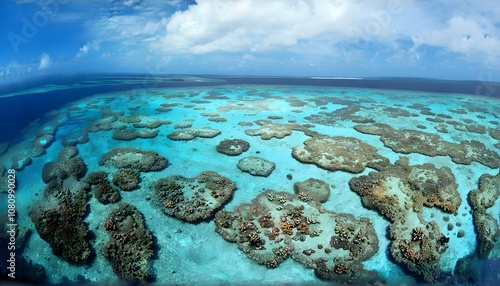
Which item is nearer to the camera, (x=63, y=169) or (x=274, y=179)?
(x=274, y=179)

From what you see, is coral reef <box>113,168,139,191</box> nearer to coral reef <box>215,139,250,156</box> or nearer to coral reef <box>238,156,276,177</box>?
coral reef <box>215,139,250,156</box>

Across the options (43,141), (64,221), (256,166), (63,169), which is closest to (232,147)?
(256,166)

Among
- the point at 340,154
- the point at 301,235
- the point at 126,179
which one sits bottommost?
the point at 301,235

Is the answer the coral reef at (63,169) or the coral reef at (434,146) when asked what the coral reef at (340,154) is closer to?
the coral reef at (434,146)

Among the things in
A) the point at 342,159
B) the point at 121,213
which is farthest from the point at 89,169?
the point at 342,159

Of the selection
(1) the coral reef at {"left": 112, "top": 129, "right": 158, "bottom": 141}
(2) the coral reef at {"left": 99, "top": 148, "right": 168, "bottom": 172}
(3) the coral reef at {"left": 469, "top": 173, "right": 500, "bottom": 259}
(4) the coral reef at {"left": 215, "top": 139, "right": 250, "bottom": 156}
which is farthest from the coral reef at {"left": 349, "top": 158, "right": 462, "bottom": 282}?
(1) the coral reef at {"left": 112, "top": 129, "right": 158, "bottom": 141}

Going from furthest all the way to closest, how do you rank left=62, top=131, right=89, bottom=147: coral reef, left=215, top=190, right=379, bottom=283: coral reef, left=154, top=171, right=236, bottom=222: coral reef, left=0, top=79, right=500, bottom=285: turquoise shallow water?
left=62, top=131, right=89, bottom=147: coral reef → left=154, top=171, right=236, bottom=222: coral reef → left=215, top=190, right=379, bottom=283: coral reef → left=0, top=79, right=500, bottom=285: turquoise shallow water

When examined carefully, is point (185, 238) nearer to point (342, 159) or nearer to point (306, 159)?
point (306, 159)

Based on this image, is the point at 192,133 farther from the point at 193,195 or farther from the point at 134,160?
the point at 193,195
